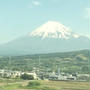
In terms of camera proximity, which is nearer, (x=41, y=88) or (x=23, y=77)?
(x=41, y=88)

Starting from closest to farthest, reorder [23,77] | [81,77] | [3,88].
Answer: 1. [3,88]
2. [23,77]
3. [81,77]

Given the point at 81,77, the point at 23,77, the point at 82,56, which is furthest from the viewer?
the point at 82,56

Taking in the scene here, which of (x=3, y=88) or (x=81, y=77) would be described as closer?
(x=3, y=88)

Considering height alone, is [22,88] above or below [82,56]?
below

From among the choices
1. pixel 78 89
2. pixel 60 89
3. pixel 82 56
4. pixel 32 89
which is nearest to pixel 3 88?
pixel 32 89

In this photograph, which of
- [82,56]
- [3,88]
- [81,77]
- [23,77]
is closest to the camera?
[3,88]

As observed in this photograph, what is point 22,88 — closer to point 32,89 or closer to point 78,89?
point 32,89

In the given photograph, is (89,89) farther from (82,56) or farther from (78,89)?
(82,56)

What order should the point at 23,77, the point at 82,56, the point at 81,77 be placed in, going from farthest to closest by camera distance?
the point at 82,56 → the point at 81,77 → the point at 23,77

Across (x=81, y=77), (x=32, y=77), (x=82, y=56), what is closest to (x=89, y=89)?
(x=32, y=77)
